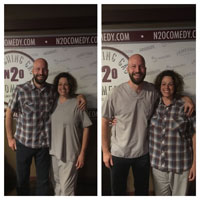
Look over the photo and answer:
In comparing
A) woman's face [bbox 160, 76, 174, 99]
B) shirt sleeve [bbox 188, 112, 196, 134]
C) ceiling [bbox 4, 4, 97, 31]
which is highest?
ceiling [bbox 4, 4, 97, 31]

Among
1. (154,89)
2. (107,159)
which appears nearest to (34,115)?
(107,159)

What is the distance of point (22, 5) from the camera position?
2.01 m

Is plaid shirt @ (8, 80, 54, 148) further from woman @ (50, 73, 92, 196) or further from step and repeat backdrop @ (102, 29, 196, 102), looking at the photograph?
step and repeat backdrop @ (102, 29, 196, 102)

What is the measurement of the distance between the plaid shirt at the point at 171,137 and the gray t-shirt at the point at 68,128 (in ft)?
1.66

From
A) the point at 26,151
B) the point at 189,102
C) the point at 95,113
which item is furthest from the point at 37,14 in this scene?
the point at 189,102

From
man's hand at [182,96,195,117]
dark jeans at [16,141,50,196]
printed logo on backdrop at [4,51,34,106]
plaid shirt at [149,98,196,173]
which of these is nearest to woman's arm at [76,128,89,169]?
dark jeans at [16,141,50,196]

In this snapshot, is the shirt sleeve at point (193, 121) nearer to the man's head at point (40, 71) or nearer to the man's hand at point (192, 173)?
the man's hand at point (192, 173)

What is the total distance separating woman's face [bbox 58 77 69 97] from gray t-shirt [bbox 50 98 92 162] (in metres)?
0.06

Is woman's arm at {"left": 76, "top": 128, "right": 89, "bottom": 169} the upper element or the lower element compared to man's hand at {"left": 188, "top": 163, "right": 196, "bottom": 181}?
upper

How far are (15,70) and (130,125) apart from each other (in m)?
0.98

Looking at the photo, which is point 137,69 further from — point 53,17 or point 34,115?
point 34,115

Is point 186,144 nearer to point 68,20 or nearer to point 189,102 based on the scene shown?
point 189,102

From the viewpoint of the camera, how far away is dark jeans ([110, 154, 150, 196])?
1.96 meters

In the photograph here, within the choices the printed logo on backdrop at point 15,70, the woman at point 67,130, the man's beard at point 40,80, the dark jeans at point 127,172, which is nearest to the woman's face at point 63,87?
the woman at point 67,130
